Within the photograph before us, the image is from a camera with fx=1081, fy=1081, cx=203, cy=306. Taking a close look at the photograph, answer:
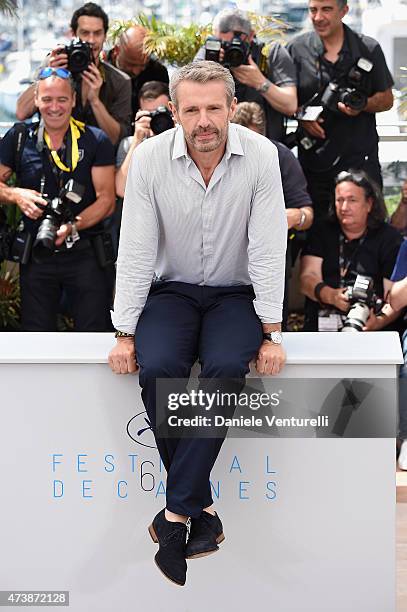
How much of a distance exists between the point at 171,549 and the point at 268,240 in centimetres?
80

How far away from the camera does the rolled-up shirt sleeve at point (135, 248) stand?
2688 millimetres

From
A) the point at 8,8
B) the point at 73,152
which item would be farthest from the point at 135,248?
the point at 8,8

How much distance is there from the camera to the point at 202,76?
255 cm

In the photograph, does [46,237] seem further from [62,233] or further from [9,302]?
[9,302]

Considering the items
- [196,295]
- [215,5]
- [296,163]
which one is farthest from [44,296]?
[215,5]

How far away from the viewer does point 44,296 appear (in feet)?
13.5

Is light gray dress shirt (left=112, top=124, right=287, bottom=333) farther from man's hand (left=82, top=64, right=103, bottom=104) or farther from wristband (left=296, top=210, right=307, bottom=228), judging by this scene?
man's hand (left=82, top=64, right=103, bottom=104)

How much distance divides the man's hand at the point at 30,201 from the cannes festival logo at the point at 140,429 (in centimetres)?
138

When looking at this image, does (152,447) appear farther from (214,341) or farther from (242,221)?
(242,221)

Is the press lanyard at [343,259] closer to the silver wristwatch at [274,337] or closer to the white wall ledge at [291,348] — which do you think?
the white wall ledge at [291,348]

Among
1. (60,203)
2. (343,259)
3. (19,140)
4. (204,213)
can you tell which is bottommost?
(343,259)

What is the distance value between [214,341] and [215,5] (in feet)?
11.5

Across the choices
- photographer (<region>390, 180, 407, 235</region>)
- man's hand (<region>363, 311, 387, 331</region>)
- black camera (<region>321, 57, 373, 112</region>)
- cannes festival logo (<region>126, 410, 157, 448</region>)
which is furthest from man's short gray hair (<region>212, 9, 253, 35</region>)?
cannes festival logo (<region>126, 410, 157, 448</region>)

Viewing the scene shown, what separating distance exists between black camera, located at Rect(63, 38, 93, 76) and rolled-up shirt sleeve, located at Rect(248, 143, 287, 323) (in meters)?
1.69
